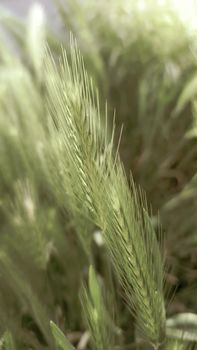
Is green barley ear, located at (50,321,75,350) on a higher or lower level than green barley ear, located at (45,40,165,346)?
lower

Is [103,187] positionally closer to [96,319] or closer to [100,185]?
[100,185]

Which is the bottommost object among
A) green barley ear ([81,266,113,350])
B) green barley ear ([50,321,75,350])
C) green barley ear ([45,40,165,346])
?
green barley ear ([50,321,75,350])

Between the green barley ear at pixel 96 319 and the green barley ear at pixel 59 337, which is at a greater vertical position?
the green barley ear at pixel 96 319

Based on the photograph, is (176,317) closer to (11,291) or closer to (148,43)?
(11,291)

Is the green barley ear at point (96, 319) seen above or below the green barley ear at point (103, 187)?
below

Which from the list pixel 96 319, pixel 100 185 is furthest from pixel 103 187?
pixel 96 319


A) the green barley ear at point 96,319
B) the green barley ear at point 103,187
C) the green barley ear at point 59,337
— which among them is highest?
the green barley ear at point 103,187

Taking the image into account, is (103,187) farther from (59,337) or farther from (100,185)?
(59,337)

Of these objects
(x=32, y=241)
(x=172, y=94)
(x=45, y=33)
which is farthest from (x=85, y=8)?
(x=32, y=241)

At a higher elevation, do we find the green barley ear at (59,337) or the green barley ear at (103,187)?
the green barley ear at (103,187)
